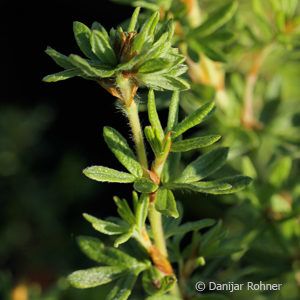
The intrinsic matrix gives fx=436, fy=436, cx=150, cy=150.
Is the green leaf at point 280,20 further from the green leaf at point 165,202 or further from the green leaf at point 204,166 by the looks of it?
the green leaf at point 165,202

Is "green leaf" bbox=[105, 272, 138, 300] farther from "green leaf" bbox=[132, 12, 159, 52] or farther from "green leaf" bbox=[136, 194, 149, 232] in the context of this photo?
"green leaf" bbox=[132, 12, 159, 52]

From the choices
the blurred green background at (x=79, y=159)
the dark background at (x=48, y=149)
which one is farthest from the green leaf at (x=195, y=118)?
the dark background at (x=48, y=149)

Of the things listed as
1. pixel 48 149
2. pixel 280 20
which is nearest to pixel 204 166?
pixel 280 20

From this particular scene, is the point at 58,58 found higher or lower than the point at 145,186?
higher

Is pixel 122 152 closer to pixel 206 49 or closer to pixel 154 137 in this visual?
pixel 154 137

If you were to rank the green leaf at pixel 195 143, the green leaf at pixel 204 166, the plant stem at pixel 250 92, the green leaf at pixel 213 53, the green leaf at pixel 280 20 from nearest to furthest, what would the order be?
the green leaf at pixel 195 143, the green leaf at pixel 204 166, the green leaf at pixel 213 53, the green leaf at pixel 280 20, the plant stem at pixel 250 92
